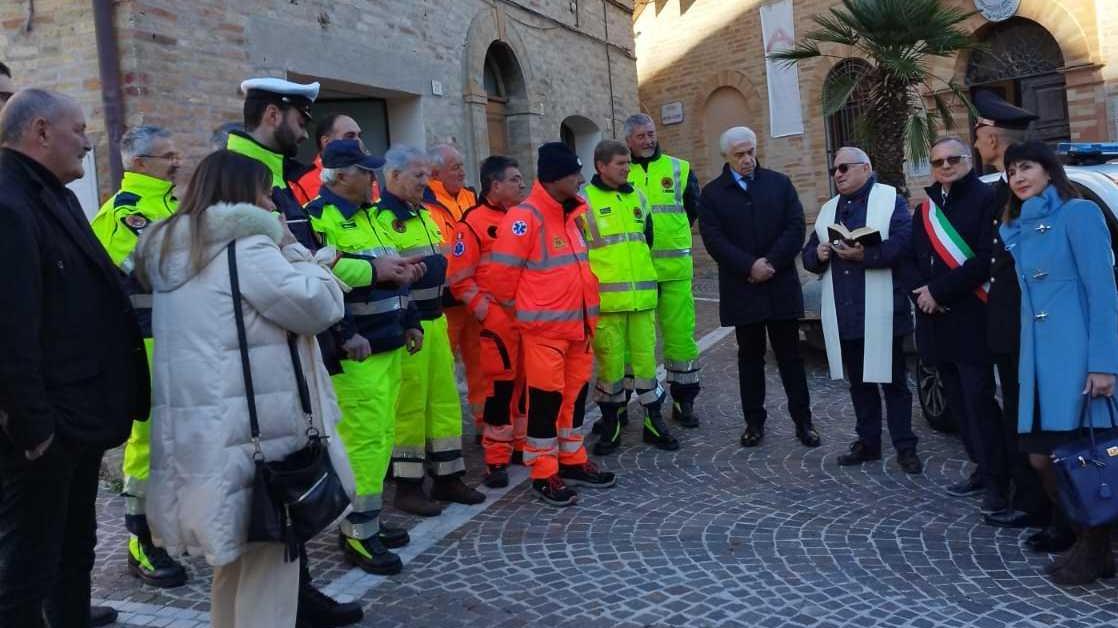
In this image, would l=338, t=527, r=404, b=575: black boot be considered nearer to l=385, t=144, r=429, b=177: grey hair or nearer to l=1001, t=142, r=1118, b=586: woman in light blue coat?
l=385, t=144, r=429, b=177: grey hair

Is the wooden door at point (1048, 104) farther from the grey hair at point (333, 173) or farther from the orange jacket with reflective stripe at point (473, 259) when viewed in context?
the grey hair at point (333, 173)

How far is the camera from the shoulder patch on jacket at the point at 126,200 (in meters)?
4.75

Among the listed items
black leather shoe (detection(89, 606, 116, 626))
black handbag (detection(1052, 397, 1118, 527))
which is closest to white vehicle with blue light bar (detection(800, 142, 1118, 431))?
black handbag (detection(1052, 397, 1118, 527))

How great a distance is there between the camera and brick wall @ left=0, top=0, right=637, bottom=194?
7219 mm

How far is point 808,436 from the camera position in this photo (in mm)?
6574

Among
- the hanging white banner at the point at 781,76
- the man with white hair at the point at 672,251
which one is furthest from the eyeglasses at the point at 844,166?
the hanging white banner at the point at 781,76

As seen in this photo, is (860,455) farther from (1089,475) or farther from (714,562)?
(1089,475)

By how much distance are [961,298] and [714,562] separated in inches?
75.5

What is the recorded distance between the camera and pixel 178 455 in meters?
3.11

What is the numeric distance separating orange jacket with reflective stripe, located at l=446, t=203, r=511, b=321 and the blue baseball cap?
1473 mm

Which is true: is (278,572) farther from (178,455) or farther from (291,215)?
(291,215)

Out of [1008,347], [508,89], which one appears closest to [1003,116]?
[1008,347]

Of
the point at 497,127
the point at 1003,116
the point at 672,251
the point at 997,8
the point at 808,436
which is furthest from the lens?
the point at 997,8

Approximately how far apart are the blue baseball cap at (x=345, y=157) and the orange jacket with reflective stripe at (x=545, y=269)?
1.15 meters
